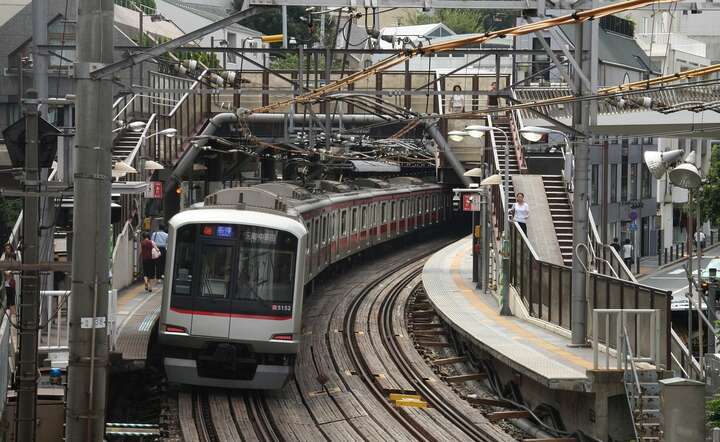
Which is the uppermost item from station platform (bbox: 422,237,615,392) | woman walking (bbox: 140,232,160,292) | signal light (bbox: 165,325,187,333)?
woman walking (bbox: 140,232,160,292)

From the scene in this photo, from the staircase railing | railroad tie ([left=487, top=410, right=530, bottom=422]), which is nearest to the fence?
railroad tie ([left=487, top=410, right=530, bottom=422])

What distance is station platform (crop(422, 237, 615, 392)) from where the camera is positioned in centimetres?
1527

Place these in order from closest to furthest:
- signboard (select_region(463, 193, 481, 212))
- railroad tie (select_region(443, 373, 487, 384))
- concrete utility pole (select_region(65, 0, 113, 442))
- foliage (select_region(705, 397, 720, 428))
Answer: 1. concrete utility pole (select_region(65, 0, 113, 442))
2. foliage (select_region(705, 397, 720, 428))
3. railroad tie (select_region(443, 373, 487, 384))
4. signboard (select_region(463, 193, 481, 212))

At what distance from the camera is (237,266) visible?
55.7 feet

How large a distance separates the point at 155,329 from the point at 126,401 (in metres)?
2.02

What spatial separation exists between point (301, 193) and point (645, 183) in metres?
29.4

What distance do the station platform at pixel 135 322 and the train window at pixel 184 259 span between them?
0.98m

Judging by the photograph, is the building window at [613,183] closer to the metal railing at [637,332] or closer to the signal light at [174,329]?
the metal railing at [637,332]

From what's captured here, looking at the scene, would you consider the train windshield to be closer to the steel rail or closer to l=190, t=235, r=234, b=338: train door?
l=190, t=235, r=234, b=338: train door

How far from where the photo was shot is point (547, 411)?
16188 millimetres

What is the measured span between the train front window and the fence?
4.02 meters

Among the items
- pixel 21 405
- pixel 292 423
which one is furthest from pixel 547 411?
pixel 21 405

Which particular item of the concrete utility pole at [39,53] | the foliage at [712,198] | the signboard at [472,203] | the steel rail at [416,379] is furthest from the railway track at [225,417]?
the foliage at [712,198]

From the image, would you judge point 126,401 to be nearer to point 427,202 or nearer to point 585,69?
point 585,69
